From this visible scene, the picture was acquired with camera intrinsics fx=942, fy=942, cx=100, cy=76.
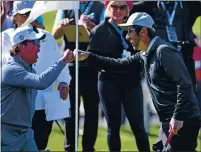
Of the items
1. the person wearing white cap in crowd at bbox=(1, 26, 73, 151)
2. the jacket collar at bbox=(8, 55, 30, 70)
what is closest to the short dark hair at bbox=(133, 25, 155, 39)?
the person wearing white cap in crowd at bbox=(1, 26, 73, 151)

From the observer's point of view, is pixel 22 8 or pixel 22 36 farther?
pixel 22 8

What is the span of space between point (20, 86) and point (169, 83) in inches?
56.3

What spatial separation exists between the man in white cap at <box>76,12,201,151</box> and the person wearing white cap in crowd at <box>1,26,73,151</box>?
84 cm

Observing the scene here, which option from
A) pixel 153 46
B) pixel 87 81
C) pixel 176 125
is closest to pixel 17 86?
pixel 153 46

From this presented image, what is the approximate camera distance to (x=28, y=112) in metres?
8.77

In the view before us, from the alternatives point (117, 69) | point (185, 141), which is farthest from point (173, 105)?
point (117, 69)

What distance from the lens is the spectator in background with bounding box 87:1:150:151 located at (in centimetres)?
1092

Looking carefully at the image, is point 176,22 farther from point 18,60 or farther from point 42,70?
point 18,60

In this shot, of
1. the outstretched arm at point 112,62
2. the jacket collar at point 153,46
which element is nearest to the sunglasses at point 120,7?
the outstretched arm at point 112,62

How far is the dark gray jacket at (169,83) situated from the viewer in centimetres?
879

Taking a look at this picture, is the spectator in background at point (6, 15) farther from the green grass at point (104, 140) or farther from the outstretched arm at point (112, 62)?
the green grass at point (104, 140)

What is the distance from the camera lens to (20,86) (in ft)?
28.3

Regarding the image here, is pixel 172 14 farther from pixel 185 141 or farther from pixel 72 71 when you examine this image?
pixel 185 141

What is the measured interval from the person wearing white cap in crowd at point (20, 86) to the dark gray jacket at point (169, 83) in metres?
0.85
